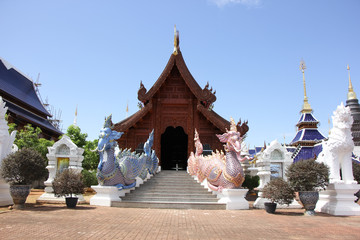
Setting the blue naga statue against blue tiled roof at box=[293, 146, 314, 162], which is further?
blue tiled roof at box=[293, 146, 314, 162]

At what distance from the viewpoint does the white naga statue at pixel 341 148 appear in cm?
777

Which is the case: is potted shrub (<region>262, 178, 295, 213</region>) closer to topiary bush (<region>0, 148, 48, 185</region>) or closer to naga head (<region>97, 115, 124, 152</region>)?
naga head (<region>97, 115, 124, 152</region>)

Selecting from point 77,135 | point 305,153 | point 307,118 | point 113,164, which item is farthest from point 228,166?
point 307,118

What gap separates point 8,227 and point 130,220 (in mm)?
2287

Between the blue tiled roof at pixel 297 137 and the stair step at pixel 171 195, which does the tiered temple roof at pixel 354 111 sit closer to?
the blue tiled roof at pixel 297 137

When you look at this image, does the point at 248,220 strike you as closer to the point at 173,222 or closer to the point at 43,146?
the point at 173,222

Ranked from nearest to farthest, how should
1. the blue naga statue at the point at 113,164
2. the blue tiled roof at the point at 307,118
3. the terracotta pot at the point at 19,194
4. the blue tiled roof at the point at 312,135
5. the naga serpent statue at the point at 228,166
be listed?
the terracotta pot at the point at 19,194 < the naga serpent statue at the point at 228,166 < the blue naga statue at the point at 113,164 < the blue tiled roof at the point at 312,135 < the blue tiled roof at the point at 307,118

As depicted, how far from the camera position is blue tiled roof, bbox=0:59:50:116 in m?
23.2

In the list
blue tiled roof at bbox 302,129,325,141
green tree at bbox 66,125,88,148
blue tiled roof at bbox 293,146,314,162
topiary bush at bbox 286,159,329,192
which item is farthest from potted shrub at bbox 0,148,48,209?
blue tiled roof at bbox 302,129,325,141

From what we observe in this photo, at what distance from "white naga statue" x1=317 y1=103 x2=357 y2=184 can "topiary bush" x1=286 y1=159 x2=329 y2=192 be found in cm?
64

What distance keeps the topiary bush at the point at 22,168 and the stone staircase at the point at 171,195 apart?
2.45 metres

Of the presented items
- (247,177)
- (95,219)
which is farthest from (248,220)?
(247,177)

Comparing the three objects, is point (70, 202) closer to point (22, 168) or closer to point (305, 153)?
point (22, 168)

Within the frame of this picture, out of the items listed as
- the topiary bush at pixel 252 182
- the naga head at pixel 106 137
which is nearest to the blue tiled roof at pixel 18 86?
the naga head at pixel 106 137
